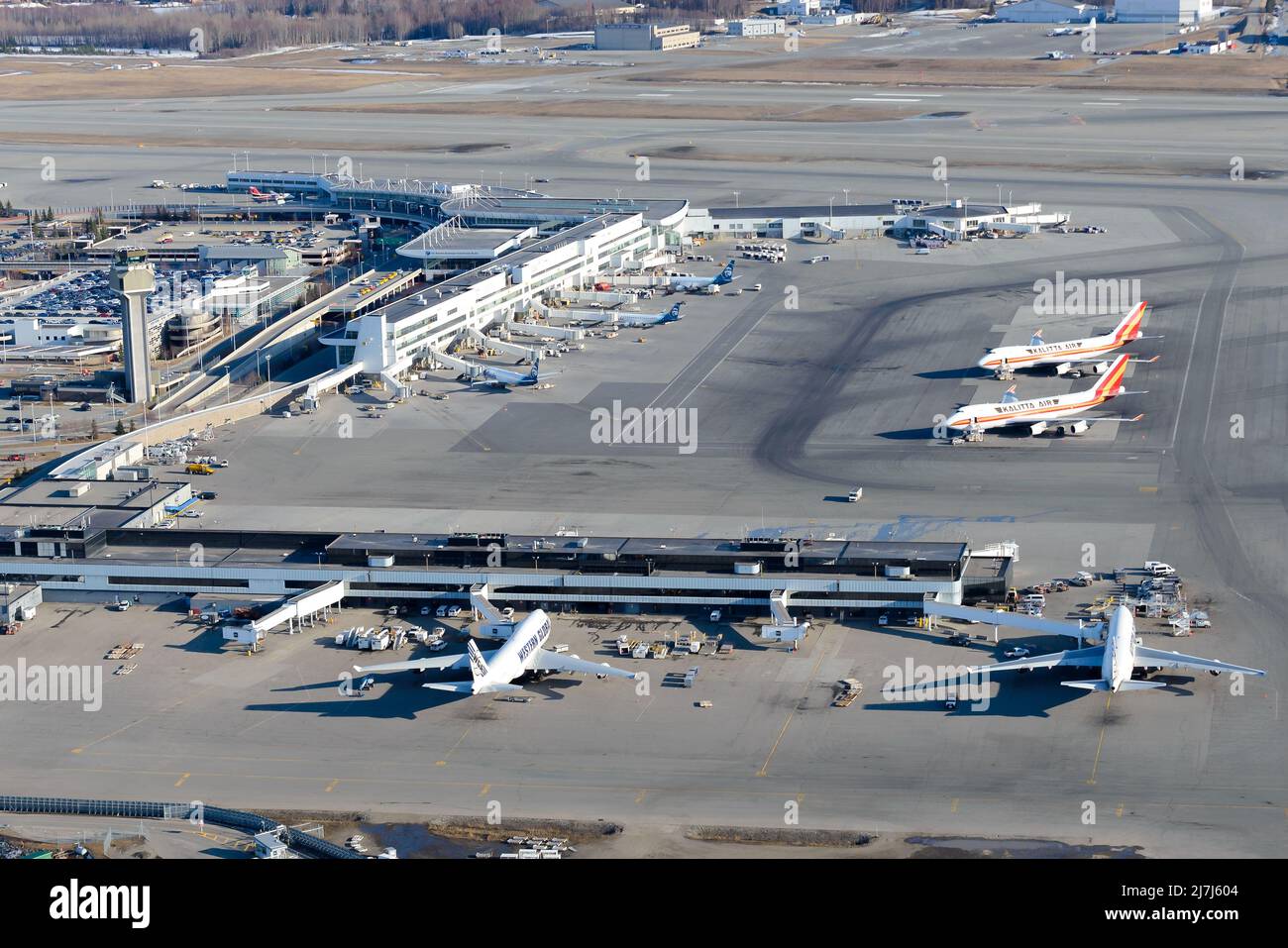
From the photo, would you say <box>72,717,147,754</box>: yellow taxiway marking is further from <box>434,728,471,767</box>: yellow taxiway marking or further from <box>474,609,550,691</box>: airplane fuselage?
<box>474,609,550,691</box>: airplane fuselage

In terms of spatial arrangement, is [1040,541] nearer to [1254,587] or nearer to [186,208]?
[1254,587]

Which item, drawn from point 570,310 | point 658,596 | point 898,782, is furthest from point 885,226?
point 898,782

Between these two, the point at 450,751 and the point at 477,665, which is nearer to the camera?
the point at 450,751

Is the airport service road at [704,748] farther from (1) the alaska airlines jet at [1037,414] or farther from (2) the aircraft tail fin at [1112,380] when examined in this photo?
(2) the aircraft tail fin at [1112,380]

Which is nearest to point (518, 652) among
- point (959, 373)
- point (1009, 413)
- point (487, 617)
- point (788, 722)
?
point (487, 617)

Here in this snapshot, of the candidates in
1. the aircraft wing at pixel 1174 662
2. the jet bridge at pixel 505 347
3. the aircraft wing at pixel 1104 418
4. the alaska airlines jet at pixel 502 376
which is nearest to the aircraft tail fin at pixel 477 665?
the aircraft wing at pixel 1174 662

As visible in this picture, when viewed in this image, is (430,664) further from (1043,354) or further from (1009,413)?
(1043,354)
